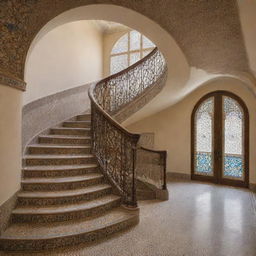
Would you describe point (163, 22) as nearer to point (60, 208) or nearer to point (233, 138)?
point (60, 208)

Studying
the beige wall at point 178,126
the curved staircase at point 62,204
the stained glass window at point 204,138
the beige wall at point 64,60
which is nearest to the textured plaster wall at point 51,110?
the beige wall at point 64,60

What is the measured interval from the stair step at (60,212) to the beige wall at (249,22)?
8.71 feet

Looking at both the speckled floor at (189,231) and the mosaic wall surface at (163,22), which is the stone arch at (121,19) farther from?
the speckled floor at (189,231)

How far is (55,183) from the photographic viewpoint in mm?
2879

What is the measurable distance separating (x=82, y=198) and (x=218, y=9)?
2718 millimetres

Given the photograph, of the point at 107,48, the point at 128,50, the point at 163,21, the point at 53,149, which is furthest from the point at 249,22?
the point at 107,48

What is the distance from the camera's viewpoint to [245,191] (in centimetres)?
457

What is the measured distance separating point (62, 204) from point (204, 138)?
13.4 feet

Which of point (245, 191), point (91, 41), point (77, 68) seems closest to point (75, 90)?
point (77, 68)

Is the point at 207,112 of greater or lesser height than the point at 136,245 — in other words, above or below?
above

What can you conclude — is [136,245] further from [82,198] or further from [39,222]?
[39,222]

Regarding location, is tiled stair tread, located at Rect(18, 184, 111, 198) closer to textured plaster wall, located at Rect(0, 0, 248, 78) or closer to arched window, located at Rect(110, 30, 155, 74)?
textured plaster wall, located at Rect(0, 0, 248, 78)

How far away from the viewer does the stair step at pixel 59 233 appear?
2133mm

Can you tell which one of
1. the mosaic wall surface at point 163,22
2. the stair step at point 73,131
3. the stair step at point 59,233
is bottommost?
the stair step at point 59,233
